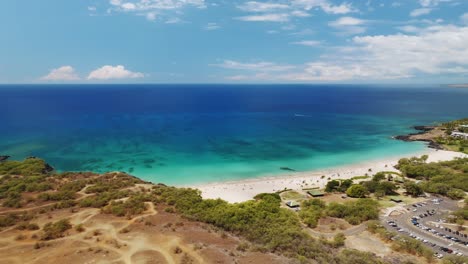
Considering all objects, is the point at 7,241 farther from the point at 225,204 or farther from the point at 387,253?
the point at 387,253

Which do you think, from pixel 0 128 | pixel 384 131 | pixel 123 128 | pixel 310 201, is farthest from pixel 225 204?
pixel 0 128

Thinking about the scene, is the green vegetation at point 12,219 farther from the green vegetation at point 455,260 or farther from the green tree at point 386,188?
the green tree at point 386,188

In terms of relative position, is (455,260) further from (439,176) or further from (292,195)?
(439,176)

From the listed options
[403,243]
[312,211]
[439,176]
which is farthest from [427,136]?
[403,243]

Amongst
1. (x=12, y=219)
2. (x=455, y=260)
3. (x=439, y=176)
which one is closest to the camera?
(x=455, y=260)

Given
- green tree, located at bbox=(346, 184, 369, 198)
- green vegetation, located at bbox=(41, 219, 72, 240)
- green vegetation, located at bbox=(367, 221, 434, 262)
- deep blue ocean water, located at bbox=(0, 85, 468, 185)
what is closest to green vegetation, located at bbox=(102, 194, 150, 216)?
green vegetation, located at bbox=(41, 219, 72, 240)

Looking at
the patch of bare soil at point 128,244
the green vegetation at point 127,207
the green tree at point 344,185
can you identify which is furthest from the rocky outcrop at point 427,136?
the green vegetation at point 127,207
